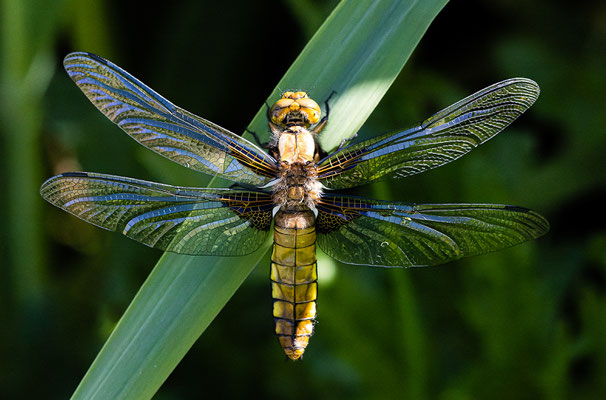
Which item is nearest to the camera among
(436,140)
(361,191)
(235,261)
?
(235,261)

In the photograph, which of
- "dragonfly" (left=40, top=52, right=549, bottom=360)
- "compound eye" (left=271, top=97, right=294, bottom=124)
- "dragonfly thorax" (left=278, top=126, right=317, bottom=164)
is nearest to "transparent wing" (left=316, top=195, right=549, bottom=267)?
"dragonfly" (left=40, top=52, right=549, bottom=360)

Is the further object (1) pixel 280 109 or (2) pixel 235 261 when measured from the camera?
(1) pixel 280 109

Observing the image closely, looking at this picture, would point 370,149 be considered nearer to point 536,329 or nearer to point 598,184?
point 536,329

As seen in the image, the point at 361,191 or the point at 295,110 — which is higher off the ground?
the point at 361,191

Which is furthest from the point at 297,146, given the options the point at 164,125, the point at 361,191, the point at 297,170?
the point at 361,191

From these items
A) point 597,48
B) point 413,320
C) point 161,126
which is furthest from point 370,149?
point 597,48

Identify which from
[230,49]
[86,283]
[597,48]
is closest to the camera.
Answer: [597,48]

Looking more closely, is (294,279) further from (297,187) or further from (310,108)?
(310,108)
